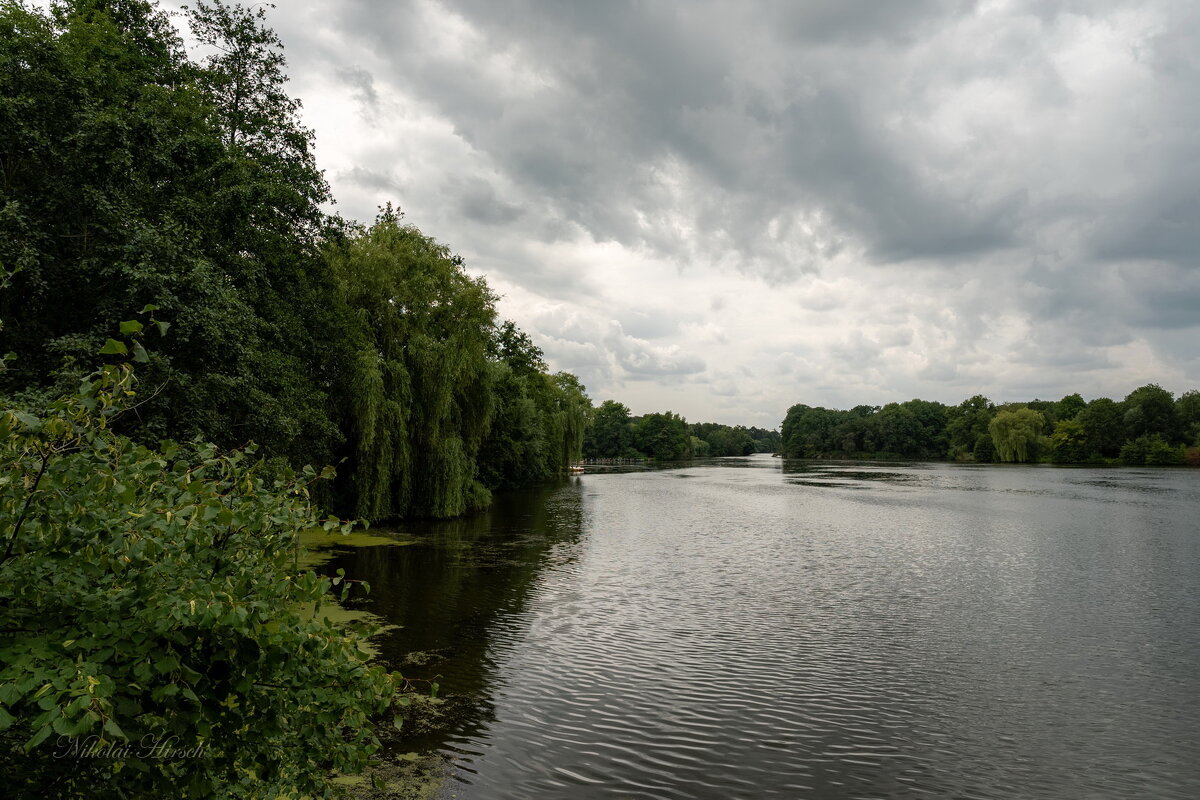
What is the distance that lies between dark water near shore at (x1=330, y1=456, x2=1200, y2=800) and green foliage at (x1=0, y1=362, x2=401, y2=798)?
12.5 feet

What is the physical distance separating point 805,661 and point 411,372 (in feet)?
58.6

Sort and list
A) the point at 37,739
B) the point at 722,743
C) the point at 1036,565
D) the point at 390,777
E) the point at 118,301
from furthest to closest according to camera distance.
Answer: the point at 1036,565 → the point at 118,301 → the point at 722,743 → the point at 390,777 → the point at 37,739

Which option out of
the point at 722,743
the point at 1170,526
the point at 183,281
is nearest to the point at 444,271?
the point at 183,281

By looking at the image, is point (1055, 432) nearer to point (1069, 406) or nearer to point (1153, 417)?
point (1153, 417)

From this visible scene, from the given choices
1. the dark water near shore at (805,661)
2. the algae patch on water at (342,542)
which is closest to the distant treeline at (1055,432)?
the dark water near shore at (805,661)

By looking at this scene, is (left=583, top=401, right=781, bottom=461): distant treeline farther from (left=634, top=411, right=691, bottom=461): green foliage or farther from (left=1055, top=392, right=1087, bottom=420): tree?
(left=1055, top=392, right=1087, bottom=420): tree

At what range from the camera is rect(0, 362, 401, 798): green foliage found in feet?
→ 9.74

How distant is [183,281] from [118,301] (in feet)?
3.70

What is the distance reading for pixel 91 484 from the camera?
3.22 meters

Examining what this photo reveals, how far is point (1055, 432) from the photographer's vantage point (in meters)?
94.6

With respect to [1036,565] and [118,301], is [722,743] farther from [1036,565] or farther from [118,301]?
[1036,565]

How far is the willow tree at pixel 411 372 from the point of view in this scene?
22703mm

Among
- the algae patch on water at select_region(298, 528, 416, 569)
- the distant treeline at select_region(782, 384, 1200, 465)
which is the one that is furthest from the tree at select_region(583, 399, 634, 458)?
the algae patch on water at select_region(298, 528, 416, 569)

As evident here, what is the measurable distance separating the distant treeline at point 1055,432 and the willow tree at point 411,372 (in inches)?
3471
